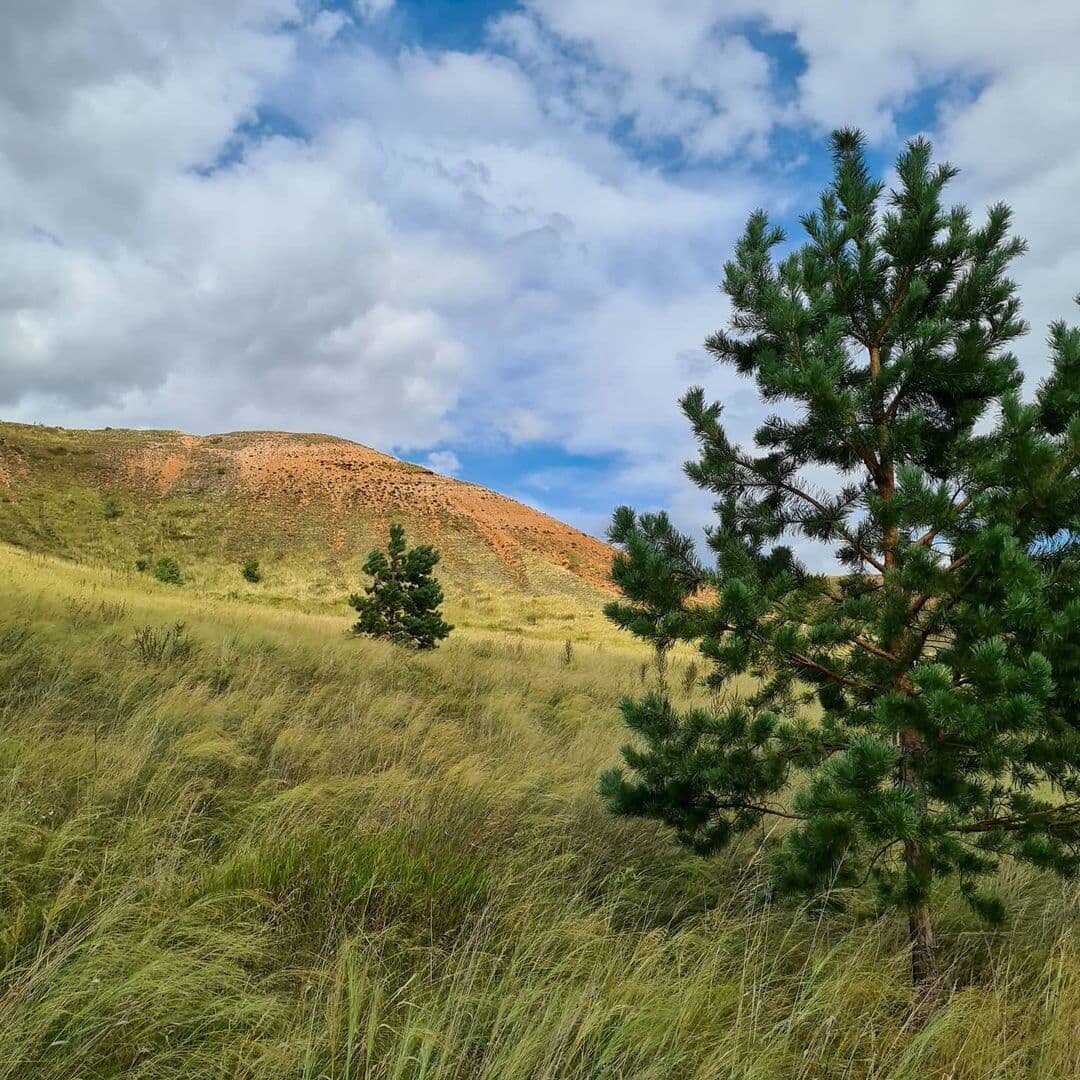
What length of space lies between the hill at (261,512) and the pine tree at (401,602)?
899 inches

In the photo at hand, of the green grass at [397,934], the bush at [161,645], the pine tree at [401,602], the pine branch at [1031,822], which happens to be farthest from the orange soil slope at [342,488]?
the pine branch at [1031,822]

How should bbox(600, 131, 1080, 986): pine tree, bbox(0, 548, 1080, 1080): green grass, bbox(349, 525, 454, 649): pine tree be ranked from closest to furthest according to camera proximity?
bbox(0, 548, 1080, 1080): green grass < bbox(600, 131, 1080, 986): pine tree < bbox(349, 525, 454, 649): pine tree

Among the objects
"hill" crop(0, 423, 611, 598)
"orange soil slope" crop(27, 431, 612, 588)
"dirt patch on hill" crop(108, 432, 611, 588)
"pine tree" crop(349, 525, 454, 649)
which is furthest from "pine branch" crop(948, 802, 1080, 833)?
"dirt patch on hill" crop(108, 432, 611, 588)

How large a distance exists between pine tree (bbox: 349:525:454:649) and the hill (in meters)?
22.8

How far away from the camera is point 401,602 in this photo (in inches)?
626

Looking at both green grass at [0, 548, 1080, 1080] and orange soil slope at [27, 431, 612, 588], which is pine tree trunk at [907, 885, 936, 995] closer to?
green grass at [0, 548, 1080, 1080]

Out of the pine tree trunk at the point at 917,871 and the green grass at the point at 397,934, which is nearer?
the green grass at the point at 397,934

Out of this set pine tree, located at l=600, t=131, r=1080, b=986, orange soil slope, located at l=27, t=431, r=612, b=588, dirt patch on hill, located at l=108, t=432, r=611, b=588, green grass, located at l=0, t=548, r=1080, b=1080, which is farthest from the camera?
orange soil slope, located at l=27, t=431, r=612, b=588

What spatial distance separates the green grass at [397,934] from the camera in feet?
7.08

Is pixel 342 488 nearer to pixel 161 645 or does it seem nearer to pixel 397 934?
pixel 161 645

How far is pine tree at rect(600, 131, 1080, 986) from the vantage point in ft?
9.17

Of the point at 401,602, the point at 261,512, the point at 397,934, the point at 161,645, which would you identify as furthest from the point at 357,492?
the point at 397,934

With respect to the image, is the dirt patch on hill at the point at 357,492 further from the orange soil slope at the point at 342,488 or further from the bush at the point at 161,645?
the bush at the point at 161,645

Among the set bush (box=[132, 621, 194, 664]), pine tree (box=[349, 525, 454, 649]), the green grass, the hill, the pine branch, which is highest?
the hill
